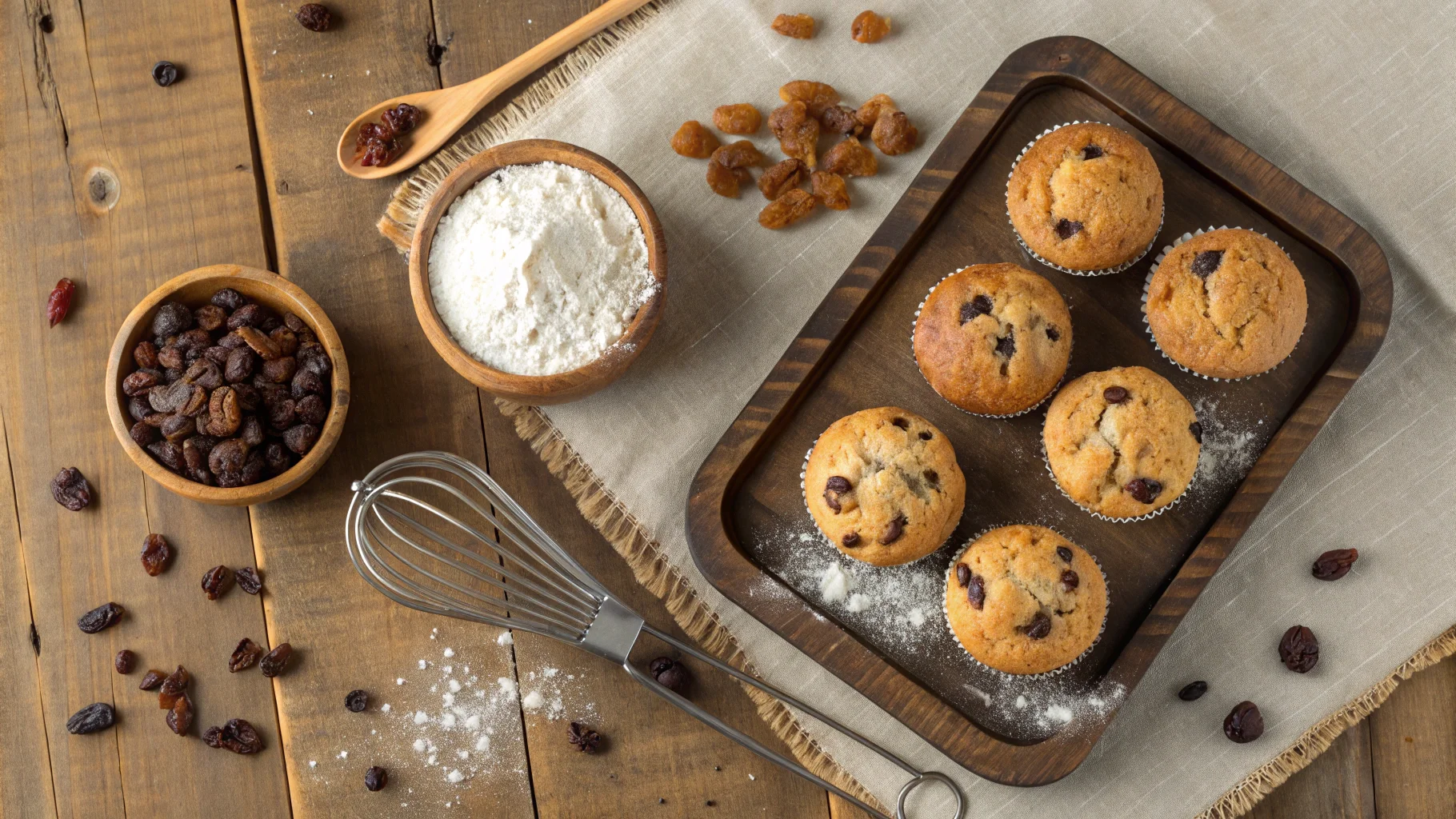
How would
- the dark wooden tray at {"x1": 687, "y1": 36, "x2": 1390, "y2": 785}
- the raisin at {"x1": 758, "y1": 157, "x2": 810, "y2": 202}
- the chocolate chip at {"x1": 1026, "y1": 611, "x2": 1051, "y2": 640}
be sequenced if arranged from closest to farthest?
the chocolate chip at {"x1": 1026, "y1": 611, "x2": 1051, "y2": 640}
the dark wooden tray at {"x1": 687, "y1": 36, "x2": 1390, "y2": 785}
the raisin at {"x1": 758, "y1": 157, "x2": 810, "y2": 202}

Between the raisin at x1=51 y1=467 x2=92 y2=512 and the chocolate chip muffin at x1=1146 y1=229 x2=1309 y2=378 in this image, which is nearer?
the chocolate chip muffin at x1=1146 y1=229 x2=1309 y2=378

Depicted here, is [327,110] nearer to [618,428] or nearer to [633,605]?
[618,428]

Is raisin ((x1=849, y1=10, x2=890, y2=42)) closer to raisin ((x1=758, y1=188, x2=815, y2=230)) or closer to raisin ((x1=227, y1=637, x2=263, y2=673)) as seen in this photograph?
raisin ((x1=758, y1=188, x2=815, y2=230))

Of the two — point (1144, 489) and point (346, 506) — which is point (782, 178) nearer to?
point (1144, 489)

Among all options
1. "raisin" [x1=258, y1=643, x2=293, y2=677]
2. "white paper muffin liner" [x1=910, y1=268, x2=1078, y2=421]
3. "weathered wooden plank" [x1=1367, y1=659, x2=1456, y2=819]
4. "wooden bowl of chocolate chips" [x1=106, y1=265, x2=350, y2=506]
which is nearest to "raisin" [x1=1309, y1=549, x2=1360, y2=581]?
"weathered wooden plank" [x1=1367, y1=659, x2=1456, y2=819]

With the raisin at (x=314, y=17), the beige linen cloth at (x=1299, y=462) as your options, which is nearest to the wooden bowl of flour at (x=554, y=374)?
the beige linen cloth at (x=1299, y=462)

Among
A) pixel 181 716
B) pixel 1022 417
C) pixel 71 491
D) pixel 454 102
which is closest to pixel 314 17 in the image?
pixel 454 102
